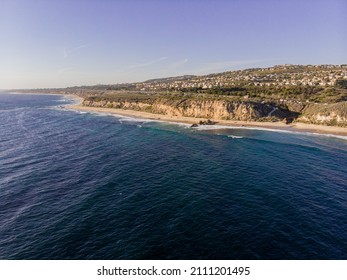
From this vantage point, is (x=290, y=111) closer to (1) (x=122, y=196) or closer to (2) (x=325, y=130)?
(2) (x=325, y=130)

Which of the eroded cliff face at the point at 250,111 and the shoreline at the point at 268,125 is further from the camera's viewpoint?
the eroded cliff face at the point at 250,111

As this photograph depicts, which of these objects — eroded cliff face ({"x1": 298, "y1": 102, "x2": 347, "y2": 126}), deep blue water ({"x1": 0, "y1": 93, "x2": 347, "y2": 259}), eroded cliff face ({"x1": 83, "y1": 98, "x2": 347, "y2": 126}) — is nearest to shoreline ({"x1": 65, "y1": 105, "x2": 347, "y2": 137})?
eroded cliff face ({"x1": 298, "y1": 102, "x2": 347, "y2": 126})

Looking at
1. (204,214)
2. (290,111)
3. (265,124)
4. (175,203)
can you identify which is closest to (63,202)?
(175,203)

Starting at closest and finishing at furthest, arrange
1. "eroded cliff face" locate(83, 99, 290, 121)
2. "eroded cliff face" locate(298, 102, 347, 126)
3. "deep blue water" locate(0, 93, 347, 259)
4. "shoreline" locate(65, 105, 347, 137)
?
"deep blue water" locate(0, 93, 347, 259), "shoreline" locate(65, 105, 347, 137), "eroded cliff face" locate(298, 102, 347, 126), "eroded cliff face" locate(83, 99, 290, 121)

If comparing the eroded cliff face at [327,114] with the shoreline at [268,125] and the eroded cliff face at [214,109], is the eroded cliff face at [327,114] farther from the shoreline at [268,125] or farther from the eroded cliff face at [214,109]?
the eroded cliff face at [214,109]

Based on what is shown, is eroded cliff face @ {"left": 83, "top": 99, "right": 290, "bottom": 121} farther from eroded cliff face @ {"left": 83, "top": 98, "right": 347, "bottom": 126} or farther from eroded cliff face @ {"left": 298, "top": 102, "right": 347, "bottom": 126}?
eroded cliff face @ {"left": 298, "top": 102, "right": 347, "bottom": 126}

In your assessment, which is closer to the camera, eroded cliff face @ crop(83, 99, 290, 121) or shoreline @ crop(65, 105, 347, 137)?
shoreline @ crop(65, 105, 347, 137)

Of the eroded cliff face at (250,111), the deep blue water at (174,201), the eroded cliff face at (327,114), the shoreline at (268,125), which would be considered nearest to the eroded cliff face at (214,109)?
the eroded cliff face at (250,111)

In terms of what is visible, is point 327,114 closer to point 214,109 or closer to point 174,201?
point 214,109

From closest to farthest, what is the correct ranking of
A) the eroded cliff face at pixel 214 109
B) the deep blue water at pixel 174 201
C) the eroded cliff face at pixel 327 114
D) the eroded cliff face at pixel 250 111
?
the deep blue water at pixel 174 201 → the eroded cliff face at pixel 327 114 → the eroded cliff face at pixel 250 111 → the eroded cliff face at pixel 214 109
